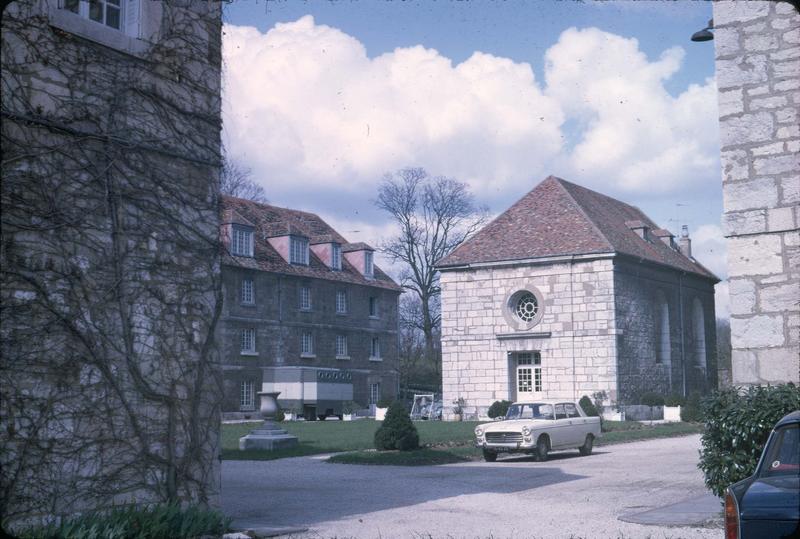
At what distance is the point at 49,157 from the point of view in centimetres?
837

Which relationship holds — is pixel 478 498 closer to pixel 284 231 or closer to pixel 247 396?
pixel 247 396

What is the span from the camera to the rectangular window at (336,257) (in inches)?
1926

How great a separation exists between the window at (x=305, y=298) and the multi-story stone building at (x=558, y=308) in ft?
30.0

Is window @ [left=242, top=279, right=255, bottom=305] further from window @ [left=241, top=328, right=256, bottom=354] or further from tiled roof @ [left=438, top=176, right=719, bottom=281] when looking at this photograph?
tiled roof @ [left=438, top=176, right=719, bottom=281]

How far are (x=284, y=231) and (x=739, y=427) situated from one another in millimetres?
37796

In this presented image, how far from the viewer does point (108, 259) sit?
28.9 feet

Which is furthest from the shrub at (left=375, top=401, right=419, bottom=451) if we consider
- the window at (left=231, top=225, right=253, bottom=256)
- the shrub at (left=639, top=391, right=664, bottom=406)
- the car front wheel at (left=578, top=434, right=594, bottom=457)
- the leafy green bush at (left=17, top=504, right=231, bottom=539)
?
the window at (left=231, top=225, right=253, bottom=256)

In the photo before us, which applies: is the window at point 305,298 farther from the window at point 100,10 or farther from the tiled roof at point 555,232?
the window at point 100,10

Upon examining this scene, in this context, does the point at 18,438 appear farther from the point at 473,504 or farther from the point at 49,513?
the point at 473,504

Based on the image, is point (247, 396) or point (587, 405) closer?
point (587, 405)

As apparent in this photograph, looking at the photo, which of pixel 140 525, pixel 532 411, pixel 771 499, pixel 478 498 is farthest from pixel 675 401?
pixel 771 499

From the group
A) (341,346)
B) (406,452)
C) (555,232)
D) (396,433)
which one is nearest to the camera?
(406,452)

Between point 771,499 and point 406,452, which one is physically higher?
point 771,499

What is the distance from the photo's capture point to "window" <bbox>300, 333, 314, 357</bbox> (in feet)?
150
